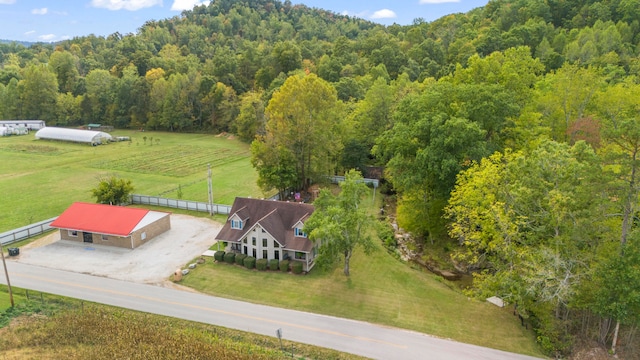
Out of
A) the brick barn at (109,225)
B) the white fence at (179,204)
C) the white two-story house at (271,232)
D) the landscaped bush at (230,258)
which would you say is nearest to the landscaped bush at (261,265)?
the white two-story house at (271,232)

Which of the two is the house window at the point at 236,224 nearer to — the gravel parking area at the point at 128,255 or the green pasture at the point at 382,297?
the green pasture at the point at 382,297

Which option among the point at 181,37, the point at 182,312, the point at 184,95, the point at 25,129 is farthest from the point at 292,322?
the point at 181,37

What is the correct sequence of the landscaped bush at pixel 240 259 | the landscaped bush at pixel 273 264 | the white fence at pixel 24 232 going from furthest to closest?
the white fence at pixel 24 232, the landscaped bush at pixel 240 259, the landscaped bush at pixel 273 264

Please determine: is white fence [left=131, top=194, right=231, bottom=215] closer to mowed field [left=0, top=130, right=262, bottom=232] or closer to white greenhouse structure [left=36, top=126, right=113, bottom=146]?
mowed field [left=0, top=130, right=262, bottom=232]

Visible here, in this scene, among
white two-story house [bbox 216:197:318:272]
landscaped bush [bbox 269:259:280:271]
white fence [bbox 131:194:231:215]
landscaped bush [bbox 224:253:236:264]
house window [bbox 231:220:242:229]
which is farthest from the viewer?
white fence [bbox 131:194:231:215]

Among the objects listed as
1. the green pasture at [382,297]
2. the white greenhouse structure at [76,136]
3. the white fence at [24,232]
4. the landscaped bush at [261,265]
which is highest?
the white greenhouse structure at [76,136]

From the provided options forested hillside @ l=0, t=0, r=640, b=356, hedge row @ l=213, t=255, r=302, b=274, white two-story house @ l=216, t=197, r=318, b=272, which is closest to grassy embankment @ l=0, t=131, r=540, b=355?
hedge row @ l=213, t=255, r=302, b=274
